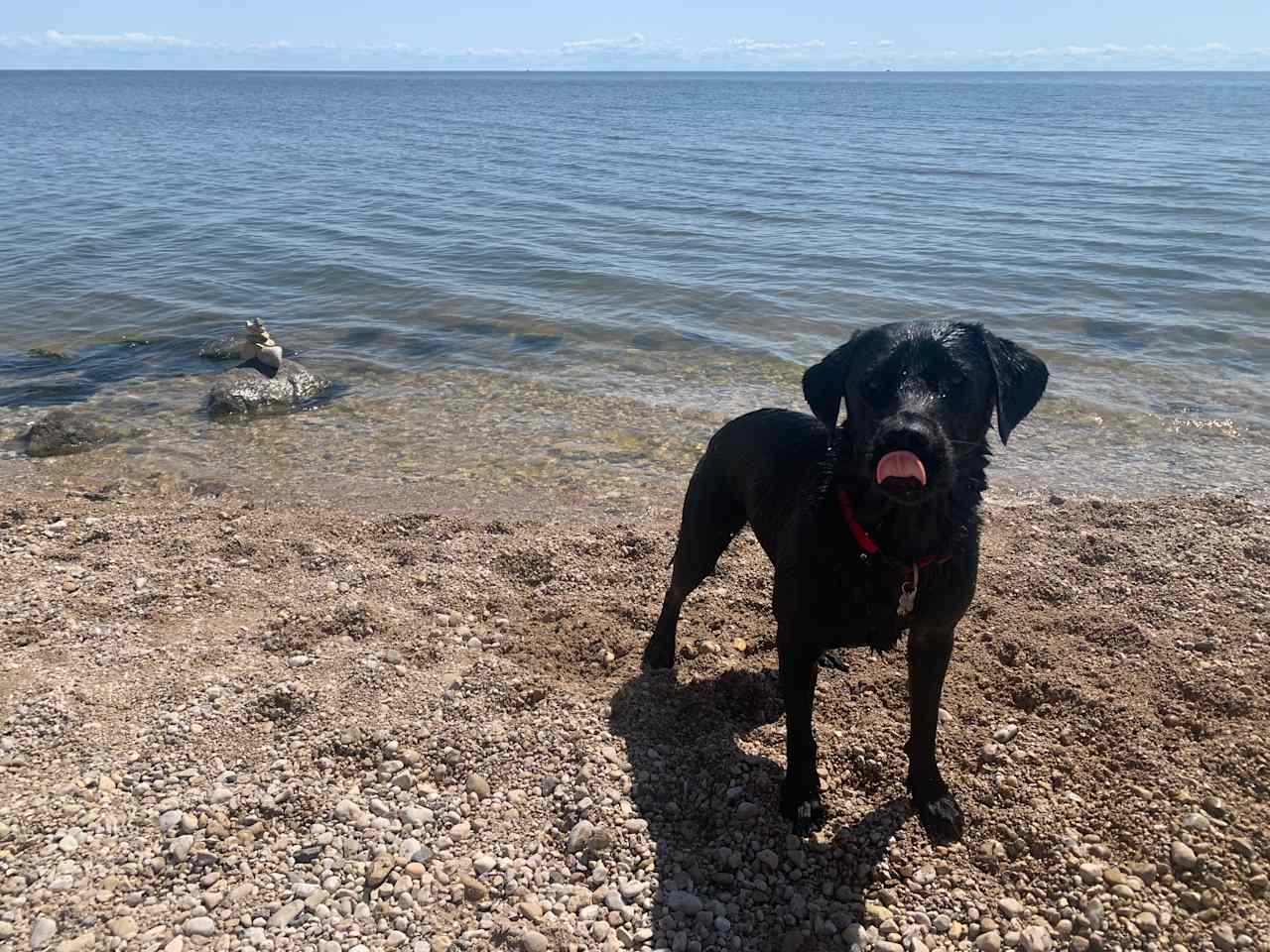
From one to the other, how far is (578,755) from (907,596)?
5.73ft

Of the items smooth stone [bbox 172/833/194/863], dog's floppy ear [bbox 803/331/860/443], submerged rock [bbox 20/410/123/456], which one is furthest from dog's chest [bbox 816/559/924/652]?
submerged rock [bbox 20/410/123/456]

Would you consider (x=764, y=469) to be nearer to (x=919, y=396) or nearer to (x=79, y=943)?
(x=919, y=396)

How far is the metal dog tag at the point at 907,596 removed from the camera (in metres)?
3.68

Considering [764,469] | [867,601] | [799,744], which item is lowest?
[799,744]

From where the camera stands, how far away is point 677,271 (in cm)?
1644

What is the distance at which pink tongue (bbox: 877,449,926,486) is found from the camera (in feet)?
10.8

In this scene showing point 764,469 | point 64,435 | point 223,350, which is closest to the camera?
point 764,469

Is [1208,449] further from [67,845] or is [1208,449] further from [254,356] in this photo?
[254,356]

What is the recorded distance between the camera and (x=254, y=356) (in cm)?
1153

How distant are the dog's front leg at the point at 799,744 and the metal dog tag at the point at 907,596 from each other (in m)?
0.44

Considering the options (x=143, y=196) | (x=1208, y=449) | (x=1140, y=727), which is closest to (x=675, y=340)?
(x=1208, y=449)

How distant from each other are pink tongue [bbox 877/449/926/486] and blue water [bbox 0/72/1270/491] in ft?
18.5

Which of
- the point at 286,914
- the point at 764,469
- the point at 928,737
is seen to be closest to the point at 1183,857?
the point at 928,737

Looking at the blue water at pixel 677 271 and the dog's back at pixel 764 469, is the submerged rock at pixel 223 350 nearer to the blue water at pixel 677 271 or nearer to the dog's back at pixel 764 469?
the blue water at pixel 677 271
